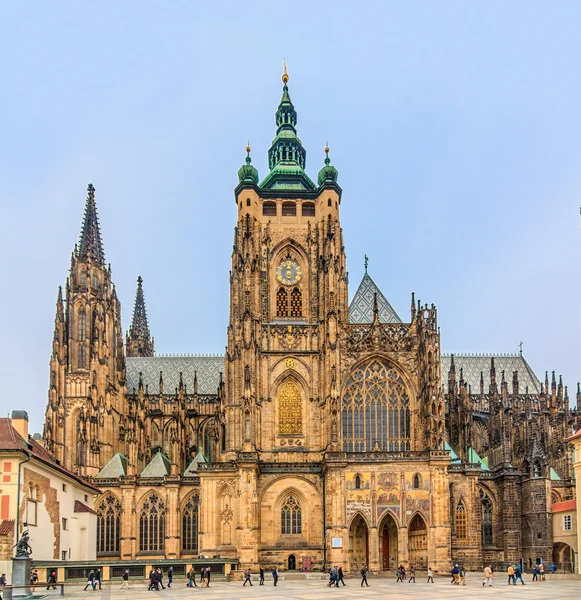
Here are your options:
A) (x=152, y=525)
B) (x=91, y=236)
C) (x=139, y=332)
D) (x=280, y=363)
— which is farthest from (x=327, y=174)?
(x=139, y=332)

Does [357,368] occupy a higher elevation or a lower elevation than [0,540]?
higher

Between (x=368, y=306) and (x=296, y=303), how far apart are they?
6928 mm

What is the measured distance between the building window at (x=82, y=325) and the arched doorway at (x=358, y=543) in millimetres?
36309

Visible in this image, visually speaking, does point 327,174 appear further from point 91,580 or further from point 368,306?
point 91,580

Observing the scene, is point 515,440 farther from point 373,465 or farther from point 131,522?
point 131,522

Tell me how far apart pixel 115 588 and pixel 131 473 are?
25.0 metres

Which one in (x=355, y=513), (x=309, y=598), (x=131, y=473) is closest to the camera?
(x=309, y=598)

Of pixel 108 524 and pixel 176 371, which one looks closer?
pixel 108 524

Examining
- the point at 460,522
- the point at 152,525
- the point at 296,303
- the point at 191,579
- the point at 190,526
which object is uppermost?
the point at 296,303

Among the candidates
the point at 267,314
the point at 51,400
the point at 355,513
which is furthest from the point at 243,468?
the point at 51,400

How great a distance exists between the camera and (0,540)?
49781 millimetres

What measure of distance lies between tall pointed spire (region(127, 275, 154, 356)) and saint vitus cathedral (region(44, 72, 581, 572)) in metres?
22.7

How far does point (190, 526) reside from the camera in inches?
3113

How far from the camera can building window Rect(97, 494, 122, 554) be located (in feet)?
258
